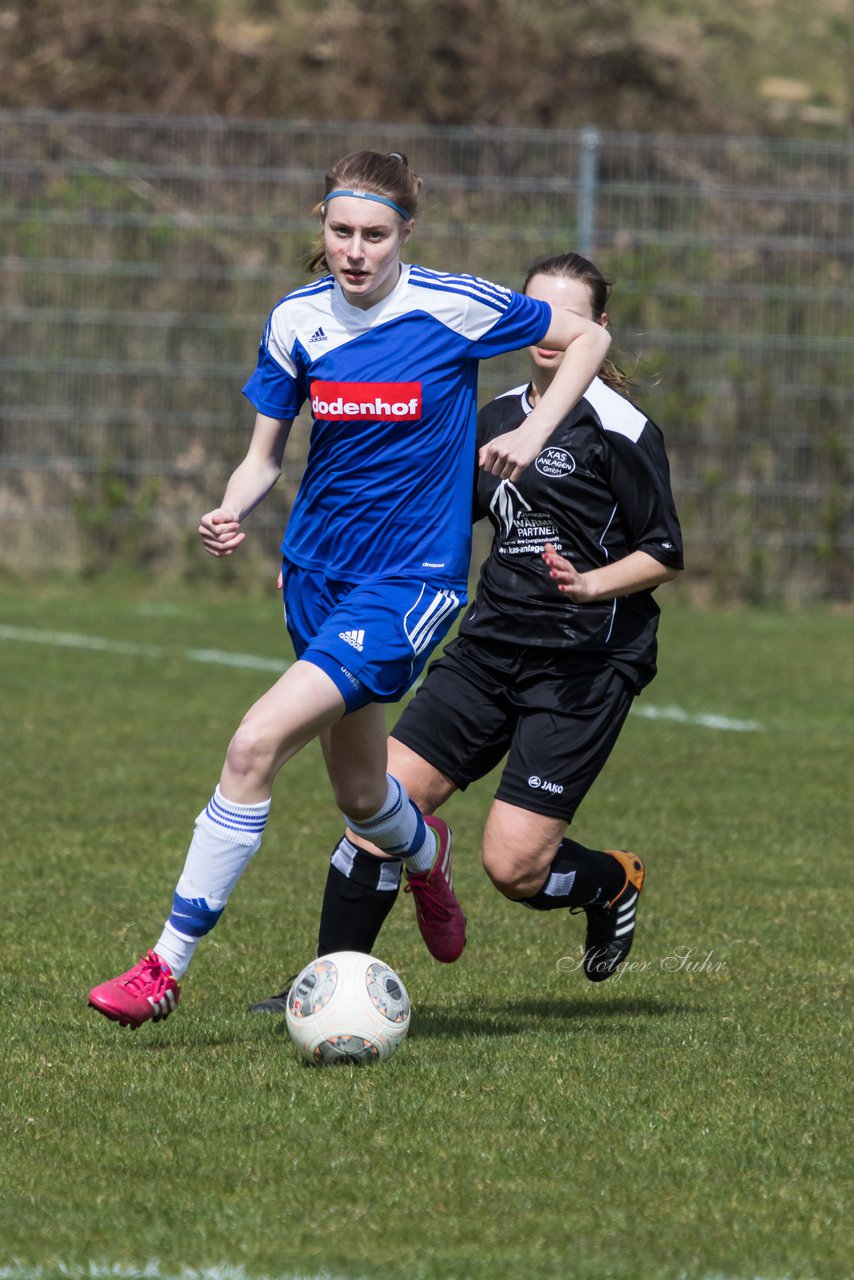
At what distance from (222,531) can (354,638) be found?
1.29 ft

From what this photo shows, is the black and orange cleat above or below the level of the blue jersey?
below

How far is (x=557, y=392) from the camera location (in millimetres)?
4652

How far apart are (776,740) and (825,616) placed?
4837 mm

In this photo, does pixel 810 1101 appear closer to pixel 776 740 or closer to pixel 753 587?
pixel 776 740

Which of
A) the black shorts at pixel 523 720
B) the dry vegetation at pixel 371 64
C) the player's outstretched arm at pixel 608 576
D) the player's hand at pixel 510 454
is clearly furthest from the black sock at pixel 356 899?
the dry vegetation at pixel 371 64

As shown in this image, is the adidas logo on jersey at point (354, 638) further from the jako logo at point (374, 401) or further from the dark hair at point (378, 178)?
the dark hair at point (378, 178)

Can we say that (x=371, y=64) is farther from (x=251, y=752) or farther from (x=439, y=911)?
(x=251, y=752)

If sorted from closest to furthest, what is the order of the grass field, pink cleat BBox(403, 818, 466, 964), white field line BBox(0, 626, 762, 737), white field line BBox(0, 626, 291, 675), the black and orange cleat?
the grass field < pink cleat BBox(403, 818, 466, 964) < the black and orange cleat < white field line BBox(0, 626, 762, 737) < white field line BBox(0, 626, 291, 675)

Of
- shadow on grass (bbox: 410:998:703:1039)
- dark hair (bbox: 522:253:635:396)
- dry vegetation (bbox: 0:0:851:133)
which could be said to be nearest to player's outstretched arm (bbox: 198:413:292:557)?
dark hair (bbox: 522:253:635:396)

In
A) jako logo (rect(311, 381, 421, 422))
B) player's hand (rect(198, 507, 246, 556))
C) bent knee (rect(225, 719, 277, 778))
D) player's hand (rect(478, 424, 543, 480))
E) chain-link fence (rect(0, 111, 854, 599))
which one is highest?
jako logo (rect(311, 381, 421, 422))

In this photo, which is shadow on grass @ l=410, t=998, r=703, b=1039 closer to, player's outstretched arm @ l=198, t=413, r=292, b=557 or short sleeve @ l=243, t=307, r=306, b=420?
player's outstretched arm @ l=198, t=413, r=292, b=557

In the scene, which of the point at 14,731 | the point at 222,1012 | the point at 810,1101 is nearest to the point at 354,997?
the point at 222,1012

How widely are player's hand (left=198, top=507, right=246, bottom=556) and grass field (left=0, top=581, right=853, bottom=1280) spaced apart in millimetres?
1141

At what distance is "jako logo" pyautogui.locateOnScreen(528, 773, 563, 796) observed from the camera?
523 centimetres
